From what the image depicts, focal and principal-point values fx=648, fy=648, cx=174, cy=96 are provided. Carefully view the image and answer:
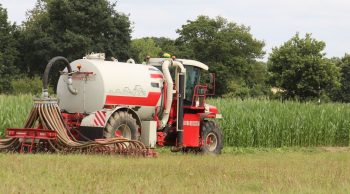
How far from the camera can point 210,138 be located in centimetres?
2172

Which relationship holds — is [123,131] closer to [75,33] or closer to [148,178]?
[148,178]

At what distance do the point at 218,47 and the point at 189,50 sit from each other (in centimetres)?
741

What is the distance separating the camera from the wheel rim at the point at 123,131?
18.1 metres

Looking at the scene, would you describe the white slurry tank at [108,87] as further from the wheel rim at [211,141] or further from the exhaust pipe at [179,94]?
the wheel rim at [211,141]

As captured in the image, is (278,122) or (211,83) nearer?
(211,83)

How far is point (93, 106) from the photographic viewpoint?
59.4 ft

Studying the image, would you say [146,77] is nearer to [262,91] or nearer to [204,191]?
[204,191]

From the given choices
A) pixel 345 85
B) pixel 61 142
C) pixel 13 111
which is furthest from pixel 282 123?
pixel 345 85

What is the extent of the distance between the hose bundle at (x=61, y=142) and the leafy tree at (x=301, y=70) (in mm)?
30164

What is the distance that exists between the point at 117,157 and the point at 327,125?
1649cm

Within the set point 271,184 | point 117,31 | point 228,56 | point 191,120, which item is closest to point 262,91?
point 228,56

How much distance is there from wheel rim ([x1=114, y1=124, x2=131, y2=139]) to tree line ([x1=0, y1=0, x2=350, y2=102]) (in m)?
25.9

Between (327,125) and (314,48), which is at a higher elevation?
(314,48)

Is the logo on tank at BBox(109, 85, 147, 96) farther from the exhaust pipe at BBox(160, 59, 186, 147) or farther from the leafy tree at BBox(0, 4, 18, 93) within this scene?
the leafy tree at BBox(0, 4, 18, 93)
